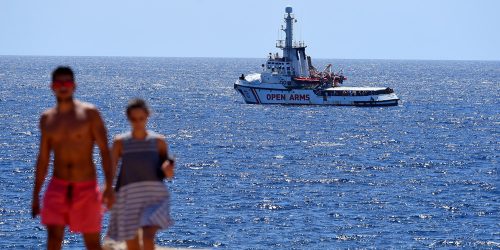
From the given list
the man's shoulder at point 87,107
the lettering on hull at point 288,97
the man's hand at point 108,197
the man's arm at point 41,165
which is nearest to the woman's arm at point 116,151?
the man's hand at point 108,197

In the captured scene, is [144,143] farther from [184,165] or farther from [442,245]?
[184,165]

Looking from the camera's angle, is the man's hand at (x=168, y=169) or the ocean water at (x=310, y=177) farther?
the ocean water at (x=310, y=177)

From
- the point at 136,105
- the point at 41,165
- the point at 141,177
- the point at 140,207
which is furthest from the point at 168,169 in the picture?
the point at 41,165

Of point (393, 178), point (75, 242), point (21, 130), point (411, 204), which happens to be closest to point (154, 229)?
point (75, 242)

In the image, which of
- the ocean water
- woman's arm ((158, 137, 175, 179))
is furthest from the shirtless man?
the ocean water

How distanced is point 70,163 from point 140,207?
88cm

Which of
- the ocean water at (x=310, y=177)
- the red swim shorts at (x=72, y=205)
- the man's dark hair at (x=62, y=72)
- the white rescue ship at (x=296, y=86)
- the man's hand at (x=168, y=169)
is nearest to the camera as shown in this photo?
the man's dark hair at (x=62, y=72)

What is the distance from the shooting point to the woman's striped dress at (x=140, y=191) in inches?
464

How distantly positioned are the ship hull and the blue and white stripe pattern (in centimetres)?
11087

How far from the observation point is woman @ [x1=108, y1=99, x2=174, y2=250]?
11.7 metres

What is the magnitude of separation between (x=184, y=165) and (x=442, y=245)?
96.6ft

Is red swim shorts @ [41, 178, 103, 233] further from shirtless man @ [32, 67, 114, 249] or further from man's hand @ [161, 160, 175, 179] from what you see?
man's hand @ [161, 160, 175, 179]

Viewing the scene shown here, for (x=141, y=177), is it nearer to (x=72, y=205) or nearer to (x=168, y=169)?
(x=168, y=169)

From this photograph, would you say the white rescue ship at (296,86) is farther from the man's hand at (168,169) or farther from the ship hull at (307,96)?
the man's hand at (168,169)
